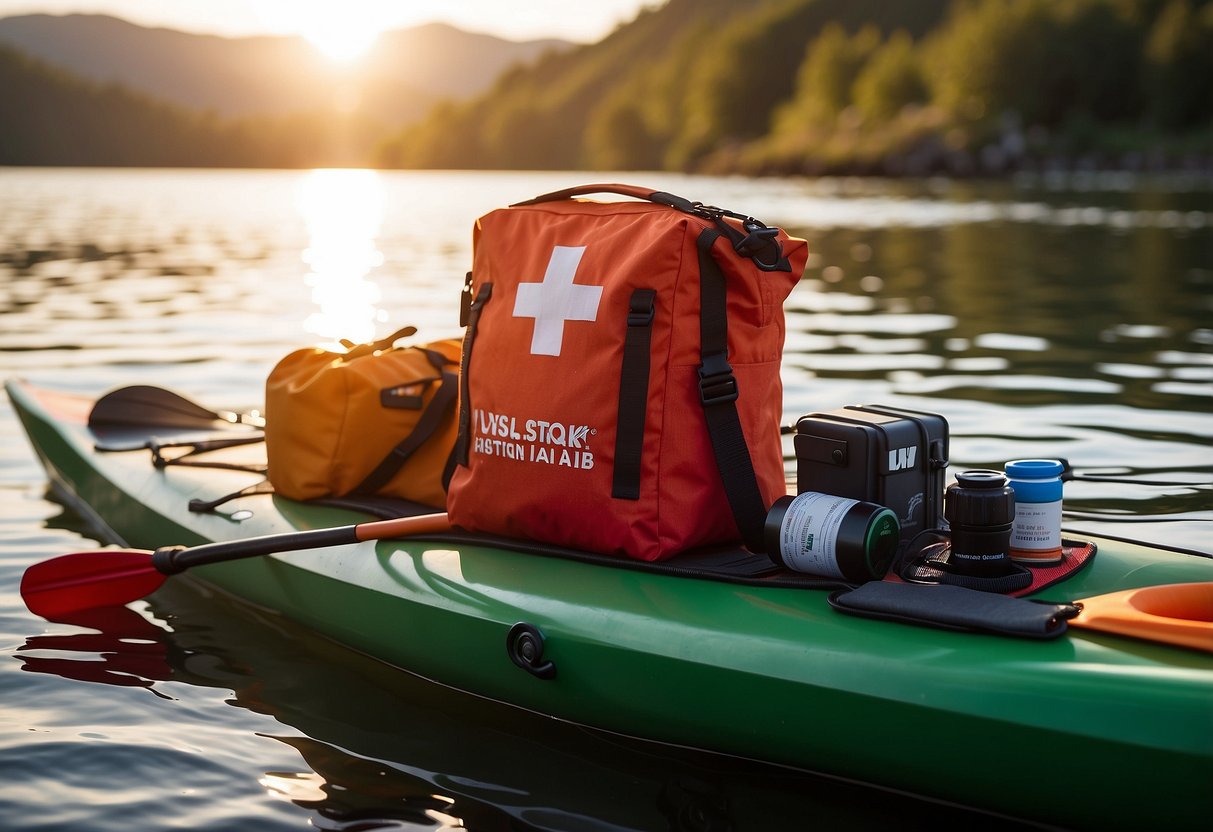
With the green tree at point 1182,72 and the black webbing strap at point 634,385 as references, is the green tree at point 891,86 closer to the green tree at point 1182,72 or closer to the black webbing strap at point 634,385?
the green tree at point 1182,72

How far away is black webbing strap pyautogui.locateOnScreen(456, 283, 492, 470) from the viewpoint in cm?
344

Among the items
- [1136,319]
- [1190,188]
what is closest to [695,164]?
[1190,188]

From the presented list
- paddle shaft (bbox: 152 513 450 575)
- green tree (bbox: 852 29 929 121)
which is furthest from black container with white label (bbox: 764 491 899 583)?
green tree (bbox: 852 29 929 121)

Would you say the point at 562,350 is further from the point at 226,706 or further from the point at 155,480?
the point at 155,480

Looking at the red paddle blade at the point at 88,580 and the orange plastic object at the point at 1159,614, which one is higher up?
the orange plastic object at the point at 1159,614

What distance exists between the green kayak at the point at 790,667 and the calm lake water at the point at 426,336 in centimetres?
14

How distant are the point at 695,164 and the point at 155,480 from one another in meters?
88.3

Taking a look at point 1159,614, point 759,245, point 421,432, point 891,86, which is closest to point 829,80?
point 891,86

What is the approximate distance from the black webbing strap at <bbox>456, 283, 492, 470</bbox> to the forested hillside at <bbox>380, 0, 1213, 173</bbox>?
59.6 meters

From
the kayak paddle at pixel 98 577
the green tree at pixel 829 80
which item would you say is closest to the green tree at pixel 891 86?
the green tree at pixel 829 80

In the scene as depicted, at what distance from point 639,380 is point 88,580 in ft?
6.72

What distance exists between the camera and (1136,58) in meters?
71.4

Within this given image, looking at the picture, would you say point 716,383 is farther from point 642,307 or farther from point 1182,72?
point 1182,72

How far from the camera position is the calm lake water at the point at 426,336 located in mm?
2918
